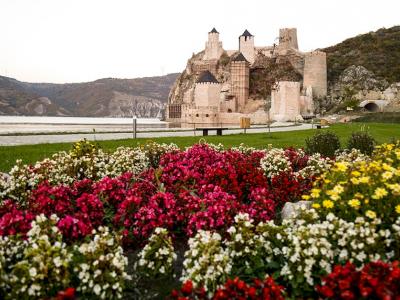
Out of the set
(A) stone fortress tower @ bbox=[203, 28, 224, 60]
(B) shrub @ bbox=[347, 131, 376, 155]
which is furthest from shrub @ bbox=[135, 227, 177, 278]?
(A) stone fortress tower @ bbox=[203, 28, 224, 60]

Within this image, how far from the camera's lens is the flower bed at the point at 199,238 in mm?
3938

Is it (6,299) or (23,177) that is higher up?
(23,177)

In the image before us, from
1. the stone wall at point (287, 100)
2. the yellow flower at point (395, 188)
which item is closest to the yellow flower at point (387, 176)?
the yellow flower at point (395, 188)

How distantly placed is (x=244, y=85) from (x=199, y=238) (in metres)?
87.1

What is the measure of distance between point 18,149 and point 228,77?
85.7 metres

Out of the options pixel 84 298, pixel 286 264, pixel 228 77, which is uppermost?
pixel 228 77

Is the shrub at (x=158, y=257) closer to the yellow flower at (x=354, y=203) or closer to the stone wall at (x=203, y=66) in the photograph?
the yellow flower at (x=354, y=203)

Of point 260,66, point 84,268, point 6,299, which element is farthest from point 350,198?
point 260,66

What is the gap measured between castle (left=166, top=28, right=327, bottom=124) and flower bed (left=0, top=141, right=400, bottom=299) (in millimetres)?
64452

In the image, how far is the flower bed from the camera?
3.94 m

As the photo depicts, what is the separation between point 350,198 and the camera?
5102mm

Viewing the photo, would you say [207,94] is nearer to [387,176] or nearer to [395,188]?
[387,176]

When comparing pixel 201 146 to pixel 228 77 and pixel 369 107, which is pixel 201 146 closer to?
pixel 369 107

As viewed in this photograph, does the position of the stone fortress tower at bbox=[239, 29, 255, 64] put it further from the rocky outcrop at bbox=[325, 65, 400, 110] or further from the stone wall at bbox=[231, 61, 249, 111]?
the rocky outcrop at bbox=[325, 65, 400, 110]
